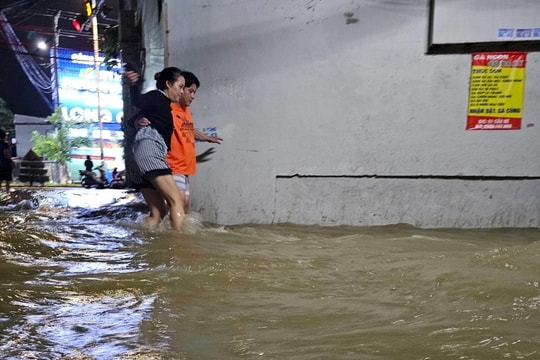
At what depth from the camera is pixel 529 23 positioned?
14.0 ft

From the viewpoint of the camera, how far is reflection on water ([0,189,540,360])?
176 cm

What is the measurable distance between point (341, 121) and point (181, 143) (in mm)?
1717

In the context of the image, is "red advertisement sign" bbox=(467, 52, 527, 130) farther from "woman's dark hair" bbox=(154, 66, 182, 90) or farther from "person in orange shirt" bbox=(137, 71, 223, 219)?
"woman's dark hair" bbox=(154, 66, 182, 90)

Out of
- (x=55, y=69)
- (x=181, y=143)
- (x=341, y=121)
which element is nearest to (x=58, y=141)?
(x=55, y=69)

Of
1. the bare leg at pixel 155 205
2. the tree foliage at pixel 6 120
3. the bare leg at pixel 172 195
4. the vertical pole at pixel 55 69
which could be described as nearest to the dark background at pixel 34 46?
the vertical pole at pixel 55 69

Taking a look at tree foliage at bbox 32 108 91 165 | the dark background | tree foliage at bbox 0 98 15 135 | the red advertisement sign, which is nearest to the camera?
the red advertisement sign

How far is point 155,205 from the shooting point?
4.09m

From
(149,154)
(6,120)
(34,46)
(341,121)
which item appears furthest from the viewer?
(34,46)


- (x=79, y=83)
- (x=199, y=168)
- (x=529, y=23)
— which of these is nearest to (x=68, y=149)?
(x=79, y=83)

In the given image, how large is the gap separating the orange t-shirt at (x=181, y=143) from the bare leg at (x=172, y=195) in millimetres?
356

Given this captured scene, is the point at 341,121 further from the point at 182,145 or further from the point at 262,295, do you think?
the point at 262,295

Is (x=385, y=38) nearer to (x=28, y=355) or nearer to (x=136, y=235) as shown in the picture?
(x=136, y=235)

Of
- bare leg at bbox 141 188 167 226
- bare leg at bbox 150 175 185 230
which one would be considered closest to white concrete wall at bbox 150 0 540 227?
bare leg at bbox 141 188 167 226

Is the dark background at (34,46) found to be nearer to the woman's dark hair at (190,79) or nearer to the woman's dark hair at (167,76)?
the woman's dark hair at (190,79)
